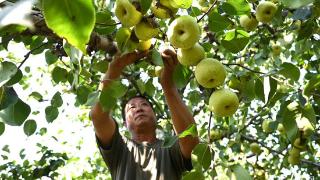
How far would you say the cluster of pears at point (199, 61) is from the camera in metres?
1.65

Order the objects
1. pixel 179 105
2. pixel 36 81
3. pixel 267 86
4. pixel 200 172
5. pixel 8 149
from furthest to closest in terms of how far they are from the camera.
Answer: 1. pixel 36 81
2. pixel 8 149
3. pixel 179 105
4. pixel 267 86
5. pixel 200 172

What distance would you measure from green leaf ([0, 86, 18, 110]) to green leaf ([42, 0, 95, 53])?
0.86 meters

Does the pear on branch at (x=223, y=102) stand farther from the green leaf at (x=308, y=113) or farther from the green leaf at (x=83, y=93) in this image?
the green leaf at (x=83, y=93)

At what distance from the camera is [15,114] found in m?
1.76

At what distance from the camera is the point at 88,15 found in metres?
0.67

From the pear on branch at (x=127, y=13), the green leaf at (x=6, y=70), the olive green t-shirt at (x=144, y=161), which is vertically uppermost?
the pear on branch at (x=127, y=13)

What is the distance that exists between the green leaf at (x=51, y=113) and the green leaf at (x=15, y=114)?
2.20 feet

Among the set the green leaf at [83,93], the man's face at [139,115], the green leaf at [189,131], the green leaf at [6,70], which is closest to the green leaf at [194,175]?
the green leaf at [189,131]

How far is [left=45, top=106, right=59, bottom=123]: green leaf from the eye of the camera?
2.46 m

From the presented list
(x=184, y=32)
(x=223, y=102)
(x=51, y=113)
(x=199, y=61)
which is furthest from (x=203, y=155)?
(x=51, y=113)

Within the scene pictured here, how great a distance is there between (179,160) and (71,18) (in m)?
2.46

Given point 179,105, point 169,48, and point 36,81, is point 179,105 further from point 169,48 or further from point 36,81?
point 36,81

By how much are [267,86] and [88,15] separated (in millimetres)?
1301

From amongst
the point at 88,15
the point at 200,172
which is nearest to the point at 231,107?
the point at 200,172
